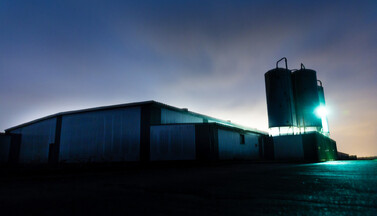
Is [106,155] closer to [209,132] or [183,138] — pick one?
[183,138]

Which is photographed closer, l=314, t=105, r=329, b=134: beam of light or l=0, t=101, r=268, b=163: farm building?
l=0, t=101, r=268, b=163: farm building

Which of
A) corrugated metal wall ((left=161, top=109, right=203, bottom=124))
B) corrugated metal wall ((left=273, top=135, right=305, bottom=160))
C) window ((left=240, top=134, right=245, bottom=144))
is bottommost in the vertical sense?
corrugated metal wall ((left=273, top=135, right=305, bottom=160))

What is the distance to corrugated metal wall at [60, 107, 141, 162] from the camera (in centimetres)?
1977

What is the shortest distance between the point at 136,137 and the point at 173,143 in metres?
3.61

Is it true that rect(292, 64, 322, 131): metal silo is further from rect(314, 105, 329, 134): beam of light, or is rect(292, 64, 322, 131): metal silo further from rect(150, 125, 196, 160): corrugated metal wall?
rect(150, 125, 196, 160): corrugated metal wall

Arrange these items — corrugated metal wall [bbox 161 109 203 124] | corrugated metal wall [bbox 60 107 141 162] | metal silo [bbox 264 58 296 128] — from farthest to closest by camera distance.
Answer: metal silo [bbox 264 58 296 128] → corrugated metal wall [bbox 161 109 203 124] → corrugated metal wall [bbox 60 107 141 162]

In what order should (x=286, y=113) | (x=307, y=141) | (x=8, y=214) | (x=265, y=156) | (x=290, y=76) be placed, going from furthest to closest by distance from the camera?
(x=265, y=156)
(x=290, y=76)
(x=286, y=113)
(x=307, y=141)
(x=8, y=214)

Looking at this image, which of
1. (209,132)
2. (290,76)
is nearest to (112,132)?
(209,132)

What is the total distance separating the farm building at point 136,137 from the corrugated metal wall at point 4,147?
304 mm

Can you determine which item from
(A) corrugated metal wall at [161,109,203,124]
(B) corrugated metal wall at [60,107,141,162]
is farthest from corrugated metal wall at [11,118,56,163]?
(A) corrugated metal wall at [161,109,203,124]

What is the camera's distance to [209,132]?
18391mm

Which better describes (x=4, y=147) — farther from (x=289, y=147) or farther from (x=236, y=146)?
(x=289, y=147)

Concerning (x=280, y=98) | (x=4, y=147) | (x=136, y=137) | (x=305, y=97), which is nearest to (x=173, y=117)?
(x=136, y=137)

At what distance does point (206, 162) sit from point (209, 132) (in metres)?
2.48
